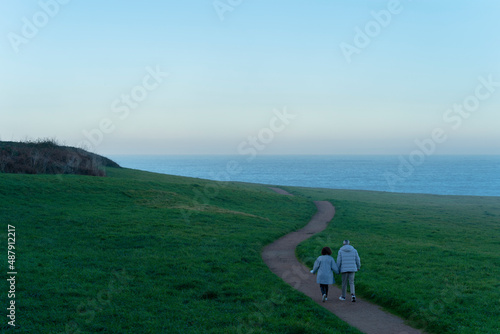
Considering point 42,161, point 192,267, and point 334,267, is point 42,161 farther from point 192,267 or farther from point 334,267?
point 334,267

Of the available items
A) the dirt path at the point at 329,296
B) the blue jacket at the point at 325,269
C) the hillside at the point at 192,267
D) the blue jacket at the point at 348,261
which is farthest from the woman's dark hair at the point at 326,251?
the hillside at the point at 192,267

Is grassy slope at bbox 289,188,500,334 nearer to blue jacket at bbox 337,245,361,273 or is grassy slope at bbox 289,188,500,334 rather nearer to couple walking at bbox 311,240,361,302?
Answer: couple walking at bbox 311,240,361,302

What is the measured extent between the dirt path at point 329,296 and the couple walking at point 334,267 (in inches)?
23.2

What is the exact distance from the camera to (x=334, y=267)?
1523 cm

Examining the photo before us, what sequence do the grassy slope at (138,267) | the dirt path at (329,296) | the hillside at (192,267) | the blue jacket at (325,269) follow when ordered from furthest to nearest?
the blue jacket at (325,269) < the dirt path at (329,296) < the hillside at (192,267) < the grassy slope at (138,267)

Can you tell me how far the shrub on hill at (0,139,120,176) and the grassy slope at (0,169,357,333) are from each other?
Result: 558cm

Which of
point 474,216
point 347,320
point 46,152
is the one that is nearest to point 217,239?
point 347,320

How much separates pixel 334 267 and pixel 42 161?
1465 inches

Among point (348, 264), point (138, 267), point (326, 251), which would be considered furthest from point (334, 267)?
point (138, 267)

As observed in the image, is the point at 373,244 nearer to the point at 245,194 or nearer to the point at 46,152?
the point at 245,194

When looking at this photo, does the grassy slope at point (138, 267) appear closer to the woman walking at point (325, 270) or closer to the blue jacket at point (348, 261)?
the woman walking at point (325, 270)

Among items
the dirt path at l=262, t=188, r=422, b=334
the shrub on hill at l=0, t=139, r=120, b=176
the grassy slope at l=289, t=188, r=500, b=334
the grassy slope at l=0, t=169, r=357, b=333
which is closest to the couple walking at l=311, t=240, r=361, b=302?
the dirt path at l=262, t=188, r=422, b=334

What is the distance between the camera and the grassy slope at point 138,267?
494 inches

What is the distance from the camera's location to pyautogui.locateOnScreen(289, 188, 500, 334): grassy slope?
537 inches
